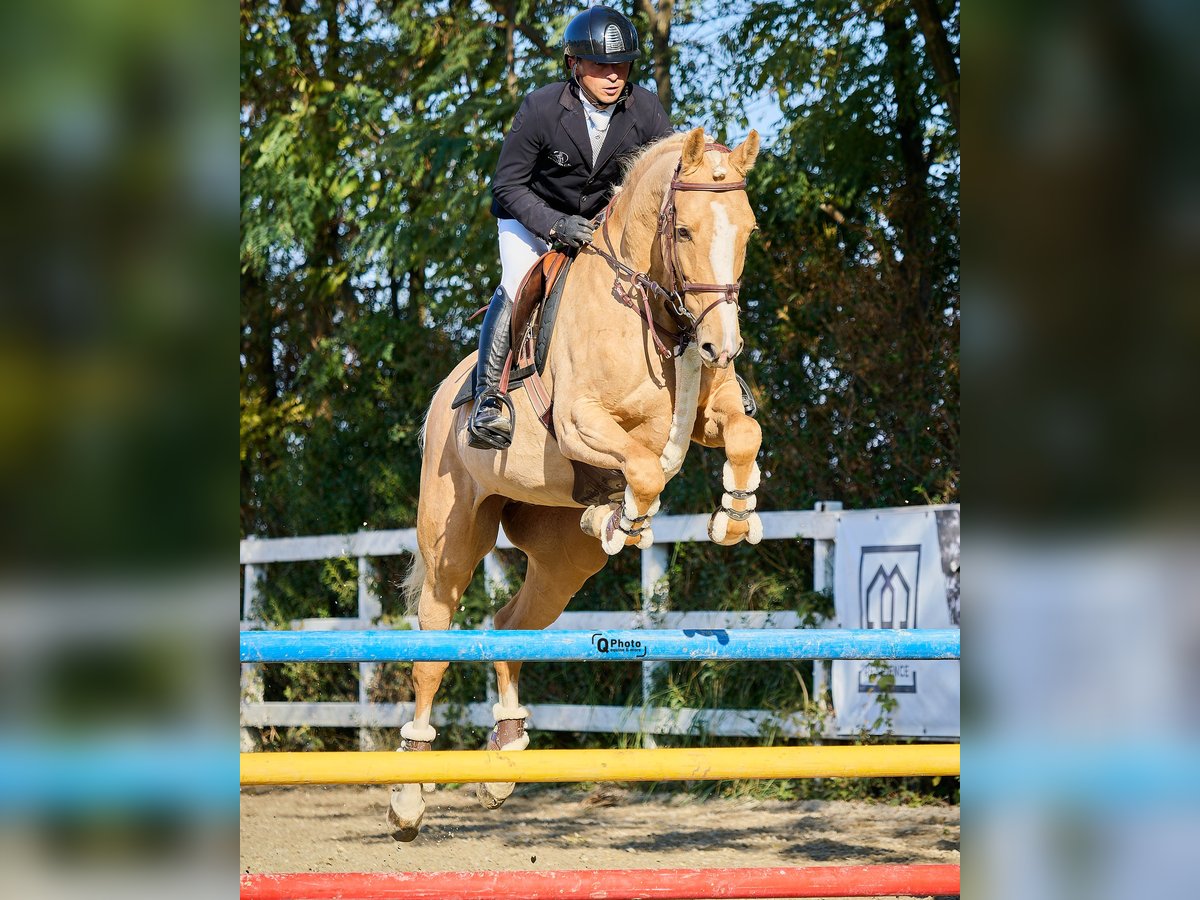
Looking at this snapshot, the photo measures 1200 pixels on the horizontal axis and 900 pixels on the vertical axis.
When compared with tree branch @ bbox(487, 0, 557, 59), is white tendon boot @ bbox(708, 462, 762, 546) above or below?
below

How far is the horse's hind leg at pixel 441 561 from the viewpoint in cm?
498

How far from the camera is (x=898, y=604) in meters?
6.65

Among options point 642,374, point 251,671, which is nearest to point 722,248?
point 642,374

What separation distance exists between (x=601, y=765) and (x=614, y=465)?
1421 millimetres

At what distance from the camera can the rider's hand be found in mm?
4113

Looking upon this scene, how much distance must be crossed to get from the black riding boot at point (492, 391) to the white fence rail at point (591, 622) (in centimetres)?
278

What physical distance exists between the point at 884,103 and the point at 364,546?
194 inches


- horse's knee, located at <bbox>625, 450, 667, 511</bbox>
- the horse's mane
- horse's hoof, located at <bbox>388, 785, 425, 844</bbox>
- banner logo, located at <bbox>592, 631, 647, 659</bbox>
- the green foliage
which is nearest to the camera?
banner logo, located at <bbox>592, 631, 647, 659</bbox>

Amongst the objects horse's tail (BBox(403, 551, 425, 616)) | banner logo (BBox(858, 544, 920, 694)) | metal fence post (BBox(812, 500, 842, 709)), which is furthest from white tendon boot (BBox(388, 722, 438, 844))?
metal fence post (BBox(812, 500, 842, 709))

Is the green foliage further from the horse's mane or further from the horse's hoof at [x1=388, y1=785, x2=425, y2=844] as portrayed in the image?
the horse's mane
